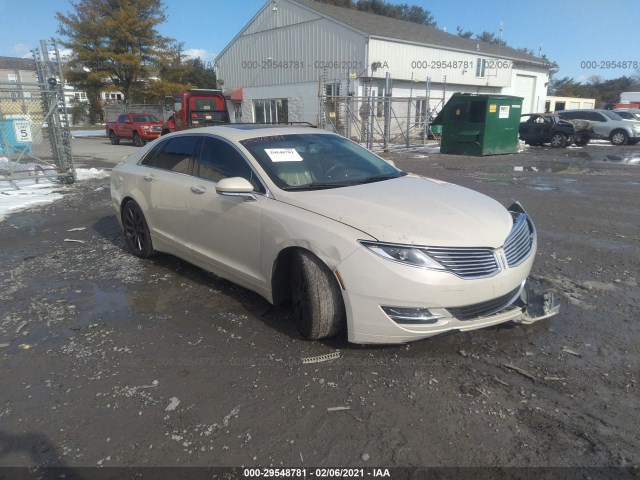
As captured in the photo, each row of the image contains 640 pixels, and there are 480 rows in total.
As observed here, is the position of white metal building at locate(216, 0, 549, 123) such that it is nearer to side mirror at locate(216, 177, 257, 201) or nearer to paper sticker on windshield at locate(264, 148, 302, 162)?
paper sticker on windshield at locate(264, 148, 302, 162)

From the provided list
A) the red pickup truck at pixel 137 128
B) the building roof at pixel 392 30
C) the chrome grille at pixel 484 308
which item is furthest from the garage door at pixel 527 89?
the chrome grille at pixel 484 308

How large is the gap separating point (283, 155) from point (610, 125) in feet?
77.6

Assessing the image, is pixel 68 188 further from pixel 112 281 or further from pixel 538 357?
pixel 538 357

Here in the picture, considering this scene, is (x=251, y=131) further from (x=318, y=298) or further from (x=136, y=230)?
(x=136, y=230)

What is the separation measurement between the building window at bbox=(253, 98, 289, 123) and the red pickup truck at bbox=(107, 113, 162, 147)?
27.4 ft

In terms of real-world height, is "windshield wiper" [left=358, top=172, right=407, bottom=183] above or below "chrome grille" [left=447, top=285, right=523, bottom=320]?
above

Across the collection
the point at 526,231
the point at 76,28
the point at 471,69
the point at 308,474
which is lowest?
the point at 308,474

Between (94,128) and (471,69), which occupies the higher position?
(471,69)

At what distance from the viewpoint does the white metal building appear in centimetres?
2550

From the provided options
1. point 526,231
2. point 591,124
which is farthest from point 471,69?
point 526,231

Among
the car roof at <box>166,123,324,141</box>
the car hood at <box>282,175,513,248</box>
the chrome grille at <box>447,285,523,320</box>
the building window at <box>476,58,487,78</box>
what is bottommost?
the chrome grille at <box>447,285,523,320</box>

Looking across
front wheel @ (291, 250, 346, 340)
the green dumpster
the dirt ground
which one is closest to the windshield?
front wheel @ (291, 250, 346, 340)

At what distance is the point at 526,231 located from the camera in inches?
Answer: 143

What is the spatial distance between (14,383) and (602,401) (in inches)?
147
